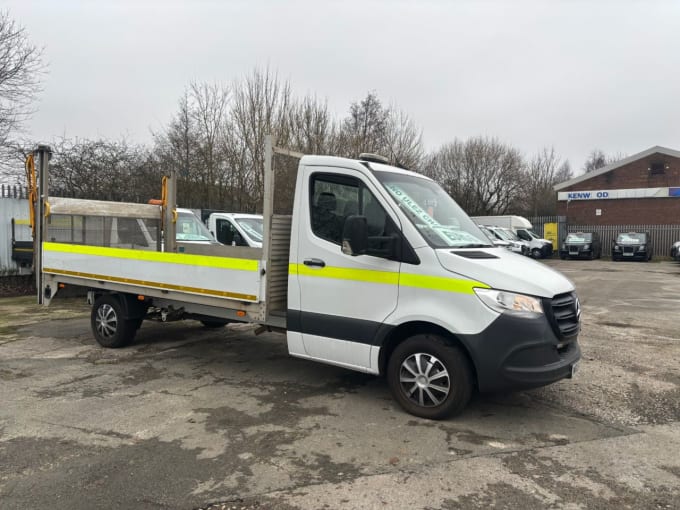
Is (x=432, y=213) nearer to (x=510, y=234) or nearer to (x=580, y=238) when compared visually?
(x=510, y=234)

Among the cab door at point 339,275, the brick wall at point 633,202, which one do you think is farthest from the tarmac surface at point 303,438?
the brick wall at point 633,202

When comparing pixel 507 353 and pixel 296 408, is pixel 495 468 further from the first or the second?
pixel 296 408

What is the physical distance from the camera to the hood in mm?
4152

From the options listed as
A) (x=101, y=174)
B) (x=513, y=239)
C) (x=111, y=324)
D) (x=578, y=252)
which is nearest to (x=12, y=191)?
(x=101, y=174)

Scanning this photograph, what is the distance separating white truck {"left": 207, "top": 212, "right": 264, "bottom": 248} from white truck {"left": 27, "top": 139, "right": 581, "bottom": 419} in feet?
19.5

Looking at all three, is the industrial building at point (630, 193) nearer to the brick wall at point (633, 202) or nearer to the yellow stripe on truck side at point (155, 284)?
the brick wall at point (633, 202)

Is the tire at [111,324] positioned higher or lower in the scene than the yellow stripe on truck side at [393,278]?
lower

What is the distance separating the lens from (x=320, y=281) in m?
4.91

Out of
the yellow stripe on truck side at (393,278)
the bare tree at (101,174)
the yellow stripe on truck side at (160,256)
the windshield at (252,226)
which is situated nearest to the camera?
the yellow stripe on truck side at (393,278)

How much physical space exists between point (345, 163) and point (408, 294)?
148cm

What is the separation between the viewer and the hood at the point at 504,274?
415 centimetres

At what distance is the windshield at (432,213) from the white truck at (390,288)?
2cm

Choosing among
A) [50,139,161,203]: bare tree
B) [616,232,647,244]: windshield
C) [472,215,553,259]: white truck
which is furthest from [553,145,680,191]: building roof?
[50,139,161,203]: bare tree

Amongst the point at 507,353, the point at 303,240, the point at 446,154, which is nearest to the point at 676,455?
the point at 507,353
